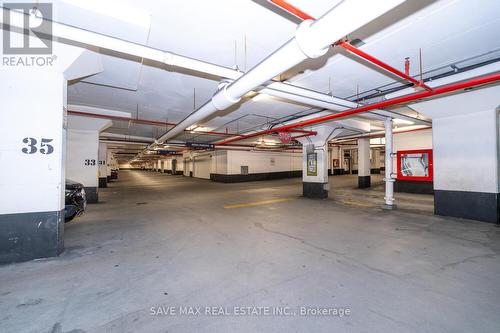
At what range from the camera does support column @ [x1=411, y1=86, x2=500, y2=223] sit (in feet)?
15.3

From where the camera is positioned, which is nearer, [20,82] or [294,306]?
[294,306]

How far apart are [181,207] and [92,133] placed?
4.34 meters

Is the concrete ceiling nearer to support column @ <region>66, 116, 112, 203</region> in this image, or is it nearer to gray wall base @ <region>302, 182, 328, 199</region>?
support column @ <region>66, 116, 112, 203</region>

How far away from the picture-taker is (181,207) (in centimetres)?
678

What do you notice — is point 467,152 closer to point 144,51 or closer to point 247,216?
point 247,216

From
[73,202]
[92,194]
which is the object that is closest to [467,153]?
[73,202]

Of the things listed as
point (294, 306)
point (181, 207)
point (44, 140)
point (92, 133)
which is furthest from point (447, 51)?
point (92, 133)

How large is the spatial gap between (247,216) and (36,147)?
4293 mm

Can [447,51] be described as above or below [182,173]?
above

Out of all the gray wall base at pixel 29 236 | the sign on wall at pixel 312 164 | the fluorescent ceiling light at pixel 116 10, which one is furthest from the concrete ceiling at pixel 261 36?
the sign on wall at pixel 312 164

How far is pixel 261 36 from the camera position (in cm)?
280

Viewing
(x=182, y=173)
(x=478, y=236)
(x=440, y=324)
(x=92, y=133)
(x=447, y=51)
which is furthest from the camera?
(x=182, y=173)

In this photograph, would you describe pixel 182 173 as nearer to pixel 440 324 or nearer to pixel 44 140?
pixel 44 140

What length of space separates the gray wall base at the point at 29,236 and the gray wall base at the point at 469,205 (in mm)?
8369
